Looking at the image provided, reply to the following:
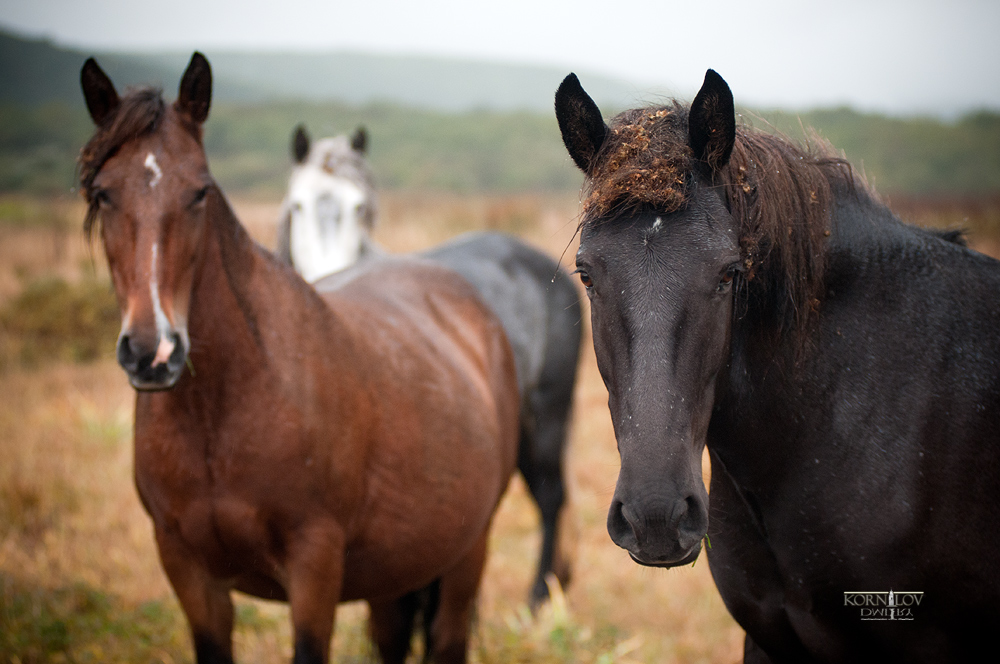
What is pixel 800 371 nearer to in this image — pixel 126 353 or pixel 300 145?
pixel 126 353

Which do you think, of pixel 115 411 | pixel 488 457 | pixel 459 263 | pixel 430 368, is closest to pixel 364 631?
pixel 488 457

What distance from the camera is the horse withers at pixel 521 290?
4402mm

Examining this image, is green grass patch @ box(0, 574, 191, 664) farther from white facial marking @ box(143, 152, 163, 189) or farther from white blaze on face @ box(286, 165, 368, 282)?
white facial marking @ box(143, 152, 163, 189)

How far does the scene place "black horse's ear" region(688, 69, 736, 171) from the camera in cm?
159

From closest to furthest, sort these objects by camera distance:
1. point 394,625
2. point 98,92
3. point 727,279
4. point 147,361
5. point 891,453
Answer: point 727,279
point 891,453
point 147,361
point 98,92
point 394,625

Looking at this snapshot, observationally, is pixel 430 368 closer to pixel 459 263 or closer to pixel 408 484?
pixel 408 484

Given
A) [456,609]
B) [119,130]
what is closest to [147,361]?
[119,130]

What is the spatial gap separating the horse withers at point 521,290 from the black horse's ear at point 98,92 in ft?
6.46

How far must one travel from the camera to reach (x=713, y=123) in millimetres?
1623

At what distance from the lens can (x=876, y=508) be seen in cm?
173

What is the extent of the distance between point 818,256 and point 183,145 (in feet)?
6.59

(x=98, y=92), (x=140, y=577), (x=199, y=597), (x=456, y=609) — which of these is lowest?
(x=140, y=577)

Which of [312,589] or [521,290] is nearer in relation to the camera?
[312,589]

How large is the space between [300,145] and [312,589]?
13.8 feet
